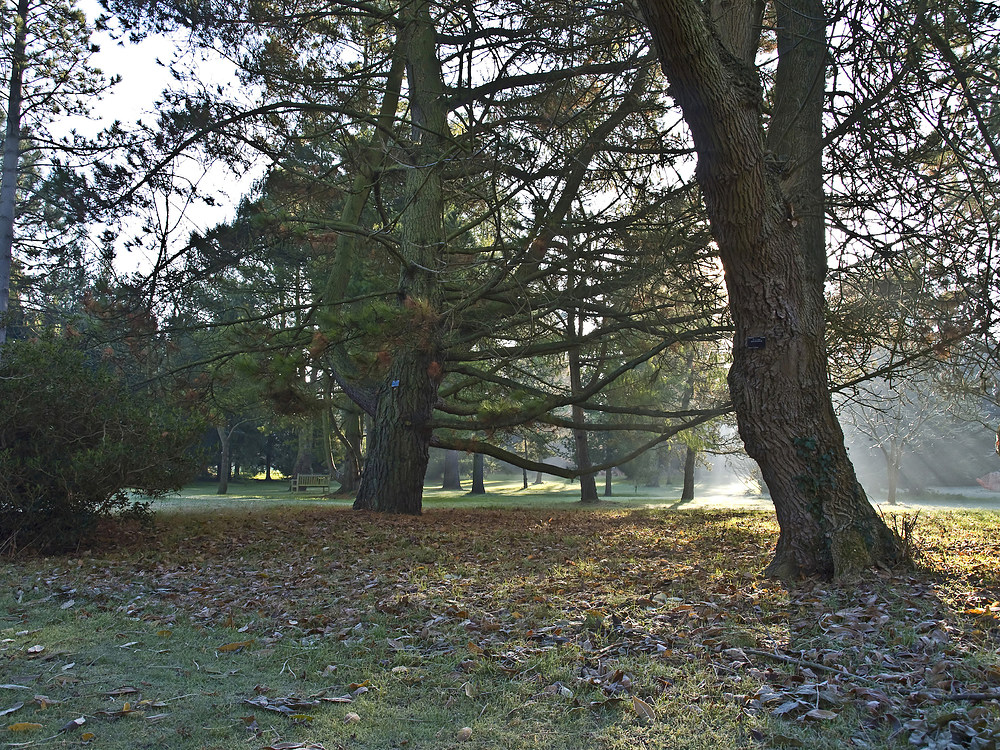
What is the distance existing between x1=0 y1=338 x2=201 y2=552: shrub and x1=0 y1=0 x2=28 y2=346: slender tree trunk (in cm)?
288

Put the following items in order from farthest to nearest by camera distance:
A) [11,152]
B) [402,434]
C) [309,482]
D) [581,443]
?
[309,482]
[581,443]
[402,434]
[11,152]

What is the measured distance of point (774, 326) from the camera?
5715mm

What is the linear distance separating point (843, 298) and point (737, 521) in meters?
4.30

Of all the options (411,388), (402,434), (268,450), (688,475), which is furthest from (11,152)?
(268,450)

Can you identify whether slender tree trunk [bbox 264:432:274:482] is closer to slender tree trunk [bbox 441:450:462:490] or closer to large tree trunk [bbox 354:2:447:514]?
slender tree trunk [bbox 441:450:462:490]

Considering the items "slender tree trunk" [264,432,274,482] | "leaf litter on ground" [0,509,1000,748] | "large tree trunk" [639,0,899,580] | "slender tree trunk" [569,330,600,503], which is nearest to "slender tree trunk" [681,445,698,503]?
"slender tree trunk" [569,330,600,503]

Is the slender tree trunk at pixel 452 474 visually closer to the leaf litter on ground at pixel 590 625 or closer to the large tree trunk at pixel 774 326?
the leaf litter on ground at pixel 590 625

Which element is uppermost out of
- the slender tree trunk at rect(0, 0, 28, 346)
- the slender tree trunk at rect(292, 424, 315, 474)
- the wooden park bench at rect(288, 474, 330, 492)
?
the slender tree trunk at rect(0, 0, 28, 346)

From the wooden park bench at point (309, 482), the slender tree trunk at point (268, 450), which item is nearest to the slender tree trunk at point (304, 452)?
the wooden park bench at point (309, 482)

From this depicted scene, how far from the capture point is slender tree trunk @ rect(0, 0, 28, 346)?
982 centimetres

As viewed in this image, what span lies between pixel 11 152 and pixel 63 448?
214 inches

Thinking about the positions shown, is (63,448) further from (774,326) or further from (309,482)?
(309,482)

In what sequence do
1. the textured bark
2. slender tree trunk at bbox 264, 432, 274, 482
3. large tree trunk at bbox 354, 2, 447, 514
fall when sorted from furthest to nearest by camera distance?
slender tree trunk at bbox 264, 432, 274, 482 < the textured bark < large tree trunk at bbox 354, 2, 447, 514

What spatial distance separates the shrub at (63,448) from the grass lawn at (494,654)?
26.6 inches
